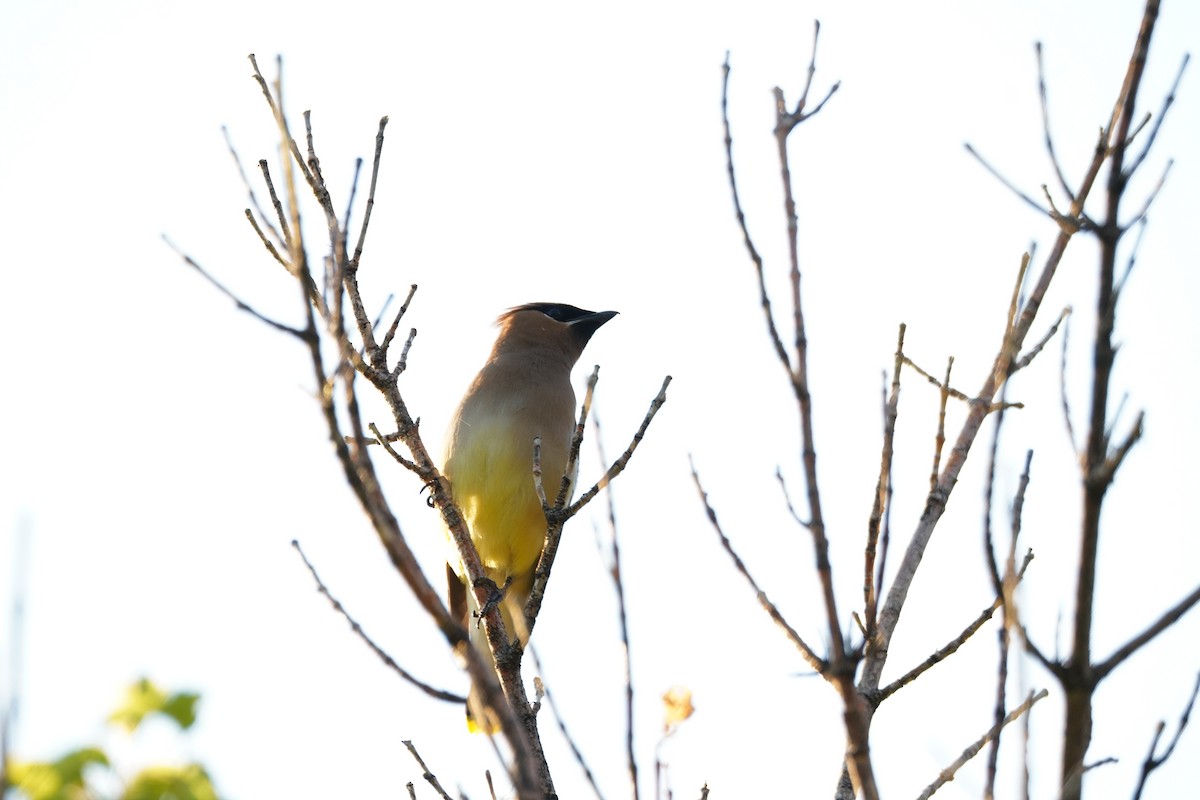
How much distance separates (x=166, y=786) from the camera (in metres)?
1.61

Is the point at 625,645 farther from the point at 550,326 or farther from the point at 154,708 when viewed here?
the point at 550,326

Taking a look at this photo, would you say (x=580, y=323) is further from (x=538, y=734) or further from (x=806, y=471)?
(x=806, y=471)

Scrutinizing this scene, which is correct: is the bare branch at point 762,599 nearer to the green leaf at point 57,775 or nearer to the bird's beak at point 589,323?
the green leaf at point 57,775

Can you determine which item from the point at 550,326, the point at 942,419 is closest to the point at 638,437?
the point at 942,419

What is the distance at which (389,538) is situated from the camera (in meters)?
1.93

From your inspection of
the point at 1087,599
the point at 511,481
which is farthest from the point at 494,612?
the point at 1087,599

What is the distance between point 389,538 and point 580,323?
5.29 metres

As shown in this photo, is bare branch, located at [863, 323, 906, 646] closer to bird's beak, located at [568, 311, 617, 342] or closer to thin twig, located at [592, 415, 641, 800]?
thin twig, located at [592, 415, 641, 800]

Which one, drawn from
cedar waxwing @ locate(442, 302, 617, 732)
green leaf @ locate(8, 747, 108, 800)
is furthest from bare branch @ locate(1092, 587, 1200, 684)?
cedar waxwing @ locate(442, 302, 617, 732)

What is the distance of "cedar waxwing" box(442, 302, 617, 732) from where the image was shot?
5.89 m

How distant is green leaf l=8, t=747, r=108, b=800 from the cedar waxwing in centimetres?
393

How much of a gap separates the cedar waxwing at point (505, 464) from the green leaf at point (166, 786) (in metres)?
3.92

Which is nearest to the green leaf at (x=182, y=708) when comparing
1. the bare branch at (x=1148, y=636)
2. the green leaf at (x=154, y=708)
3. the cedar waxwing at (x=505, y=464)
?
the green leaf at (x=154, y=708)

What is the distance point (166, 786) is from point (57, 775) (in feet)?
0.37
